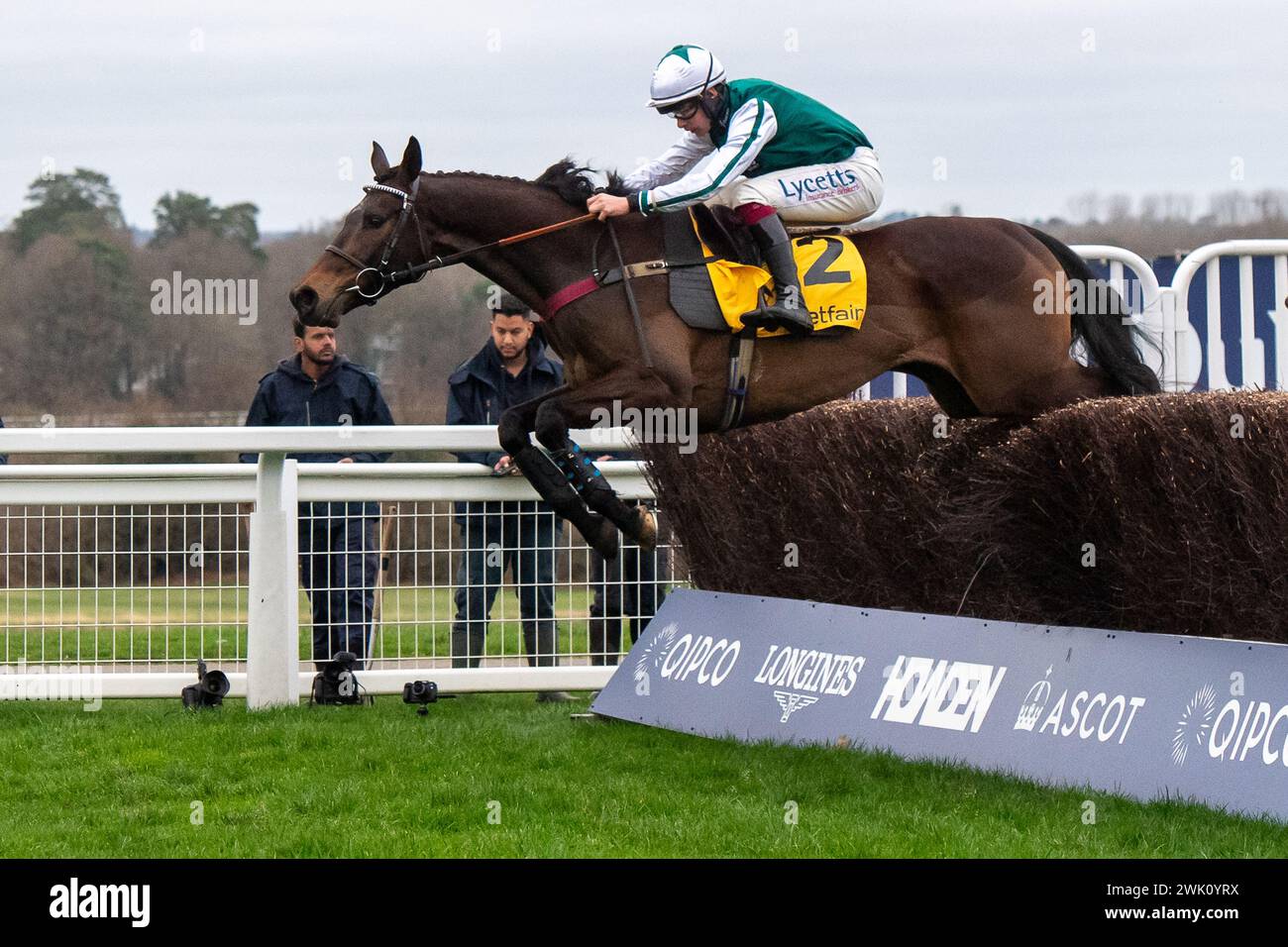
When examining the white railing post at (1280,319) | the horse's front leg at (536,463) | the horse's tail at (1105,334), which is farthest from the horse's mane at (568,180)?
the white railing post at (1280,319)

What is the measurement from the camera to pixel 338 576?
6.41m

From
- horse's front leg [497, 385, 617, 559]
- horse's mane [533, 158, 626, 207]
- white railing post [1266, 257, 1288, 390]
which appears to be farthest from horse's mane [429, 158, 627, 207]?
white railing post [1266, 257, 1288, 390]

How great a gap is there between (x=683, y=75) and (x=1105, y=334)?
6.42 ft

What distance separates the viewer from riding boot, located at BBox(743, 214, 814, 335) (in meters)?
5.72

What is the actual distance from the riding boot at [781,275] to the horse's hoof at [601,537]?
2.95ft

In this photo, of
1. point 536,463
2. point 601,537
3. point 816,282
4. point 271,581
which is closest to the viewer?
point 536,463

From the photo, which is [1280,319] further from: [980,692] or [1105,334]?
[980,692]

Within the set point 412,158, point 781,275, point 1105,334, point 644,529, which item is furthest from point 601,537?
point 1105,334

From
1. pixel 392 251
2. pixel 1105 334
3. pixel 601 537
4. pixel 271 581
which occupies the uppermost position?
pixel 392 251

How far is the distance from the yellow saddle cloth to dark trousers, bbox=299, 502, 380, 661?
Answer: 167 centimetres

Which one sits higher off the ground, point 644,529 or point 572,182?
point 572,182

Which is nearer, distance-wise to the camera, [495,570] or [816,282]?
[816,282]

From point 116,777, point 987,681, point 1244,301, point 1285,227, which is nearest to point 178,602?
point 116,777

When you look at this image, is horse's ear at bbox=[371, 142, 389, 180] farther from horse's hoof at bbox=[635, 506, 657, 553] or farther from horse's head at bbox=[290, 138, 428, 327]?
horse's hoof at bbox=[635, 506, 657, 553]
